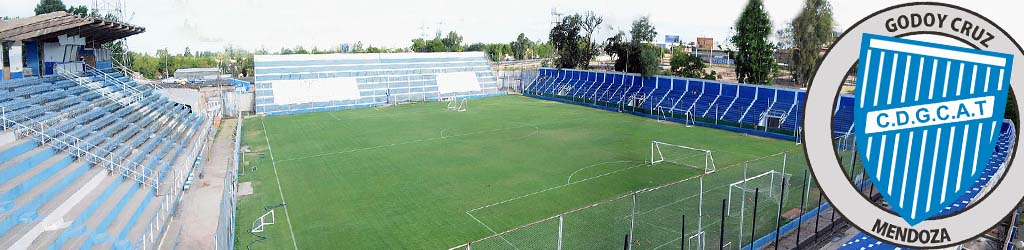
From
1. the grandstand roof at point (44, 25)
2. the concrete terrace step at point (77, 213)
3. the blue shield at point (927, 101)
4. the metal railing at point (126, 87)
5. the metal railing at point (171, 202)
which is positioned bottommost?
the metal railing at point (171, 202)

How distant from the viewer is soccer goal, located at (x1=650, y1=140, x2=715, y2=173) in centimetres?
1909

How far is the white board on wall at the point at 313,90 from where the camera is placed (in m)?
35.0

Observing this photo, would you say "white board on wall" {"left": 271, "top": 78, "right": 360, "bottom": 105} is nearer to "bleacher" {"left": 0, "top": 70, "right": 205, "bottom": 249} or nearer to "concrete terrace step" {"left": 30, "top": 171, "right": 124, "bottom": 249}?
"bleacher" {"left": 0, "top": 70, "right": 205, "bottom": 249}

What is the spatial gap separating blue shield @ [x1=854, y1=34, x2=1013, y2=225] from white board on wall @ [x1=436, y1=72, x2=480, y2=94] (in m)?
37.8

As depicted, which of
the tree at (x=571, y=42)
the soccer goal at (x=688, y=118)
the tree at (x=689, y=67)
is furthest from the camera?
the tree at (x=571, y=42)

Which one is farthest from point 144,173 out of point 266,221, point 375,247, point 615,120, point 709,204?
point 615,120

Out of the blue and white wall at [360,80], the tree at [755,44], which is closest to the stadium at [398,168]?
the blue and white wall at [360,80]

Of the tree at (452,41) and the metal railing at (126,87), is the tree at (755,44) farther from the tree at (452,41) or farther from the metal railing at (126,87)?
the tree at (452,41)

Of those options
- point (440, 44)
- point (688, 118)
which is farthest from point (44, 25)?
point (440, 44)

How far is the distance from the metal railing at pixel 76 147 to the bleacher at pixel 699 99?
22.2 meters

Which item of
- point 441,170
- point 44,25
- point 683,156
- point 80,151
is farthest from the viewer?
point 683,156

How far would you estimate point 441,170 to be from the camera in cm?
1864

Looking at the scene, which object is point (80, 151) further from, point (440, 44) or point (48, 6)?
Result: point (440, 44)

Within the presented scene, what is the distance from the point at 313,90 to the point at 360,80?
331 centimetres
